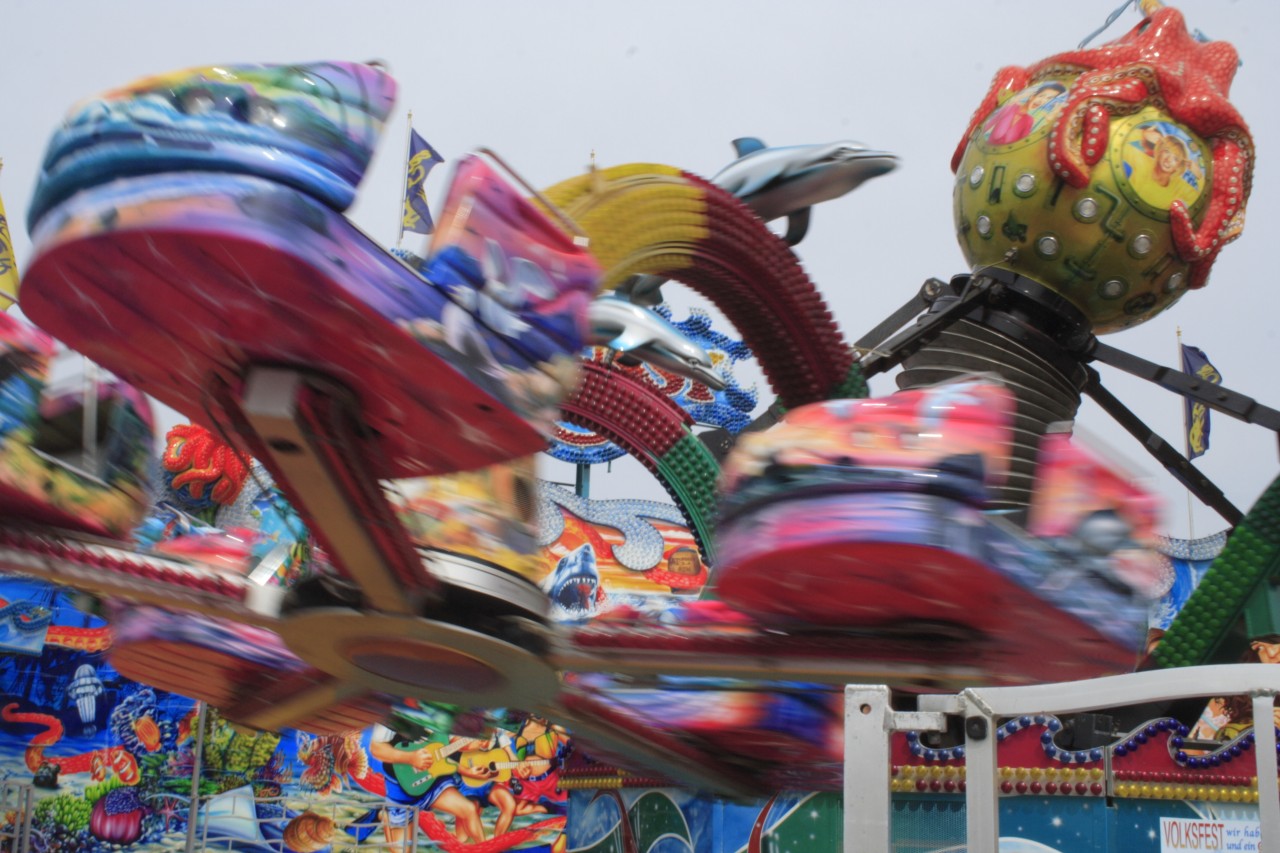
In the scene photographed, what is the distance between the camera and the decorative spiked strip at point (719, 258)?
4578 mm

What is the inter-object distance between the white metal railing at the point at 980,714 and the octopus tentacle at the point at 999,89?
607 cm

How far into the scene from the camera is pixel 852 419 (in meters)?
3.99

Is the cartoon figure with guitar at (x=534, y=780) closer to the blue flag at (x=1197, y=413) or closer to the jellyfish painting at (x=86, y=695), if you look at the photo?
the jellyfish painting at (x=86, y=695)

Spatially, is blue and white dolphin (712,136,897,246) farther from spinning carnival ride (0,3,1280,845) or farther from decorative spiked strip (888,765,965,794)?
decorative spiked strip (888,765,965,794)

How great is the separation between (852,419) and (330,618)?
6.33 feet

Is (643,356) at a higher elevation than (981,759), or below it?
higher

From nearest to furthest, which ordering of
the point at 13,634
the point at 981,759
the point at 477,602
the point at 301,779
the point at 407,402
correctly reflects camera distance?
the point at 981,759 → the point at 407,402 → the point at 477,602 → the point at 13,634 → the point at 301,779

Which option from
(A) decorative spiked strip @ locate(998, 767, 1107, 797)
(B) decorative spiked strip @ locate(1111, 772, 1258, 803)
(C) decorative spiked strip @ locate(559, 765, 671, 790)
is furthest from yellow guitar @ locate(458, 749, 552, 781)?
(B) decorative spiked strip @ locate(1111, 772, 1258, 803)

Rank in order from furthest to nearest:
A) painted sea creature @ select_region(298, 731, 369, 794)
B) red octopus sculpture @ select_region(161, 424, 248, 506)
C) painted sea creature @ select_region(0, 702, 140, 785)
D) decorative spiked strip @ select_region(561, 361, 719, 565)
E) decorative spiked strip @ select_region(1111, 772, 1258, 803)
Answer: painted sea creature @ select_region(298, 731, 369, 794)
painted sea creature @ select_region(0, 702, 140, 785)
red octopus sculpture @ select_region(161, 424, 248, 506)
decorative spiked strip @ select_region(1111, 772, 1258, 803)
decorative spiked strip @ select_region(561, 361, 719, 565)

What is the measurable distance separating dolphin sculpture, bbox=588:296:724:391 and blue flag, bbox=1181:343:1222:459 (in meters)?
15.9

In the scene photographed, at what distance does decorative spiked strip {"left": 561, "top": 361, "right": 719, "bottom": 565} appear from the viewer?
6.52 meters

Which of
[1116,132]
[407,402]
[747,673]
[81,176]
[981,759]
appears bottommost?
[981,759]

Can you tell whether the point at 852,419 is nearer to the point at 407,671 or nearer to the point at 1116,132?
the point at 407,671

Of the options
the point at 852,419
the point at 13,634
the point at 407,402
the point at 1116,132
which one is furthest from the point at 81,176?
the point at 13,634
